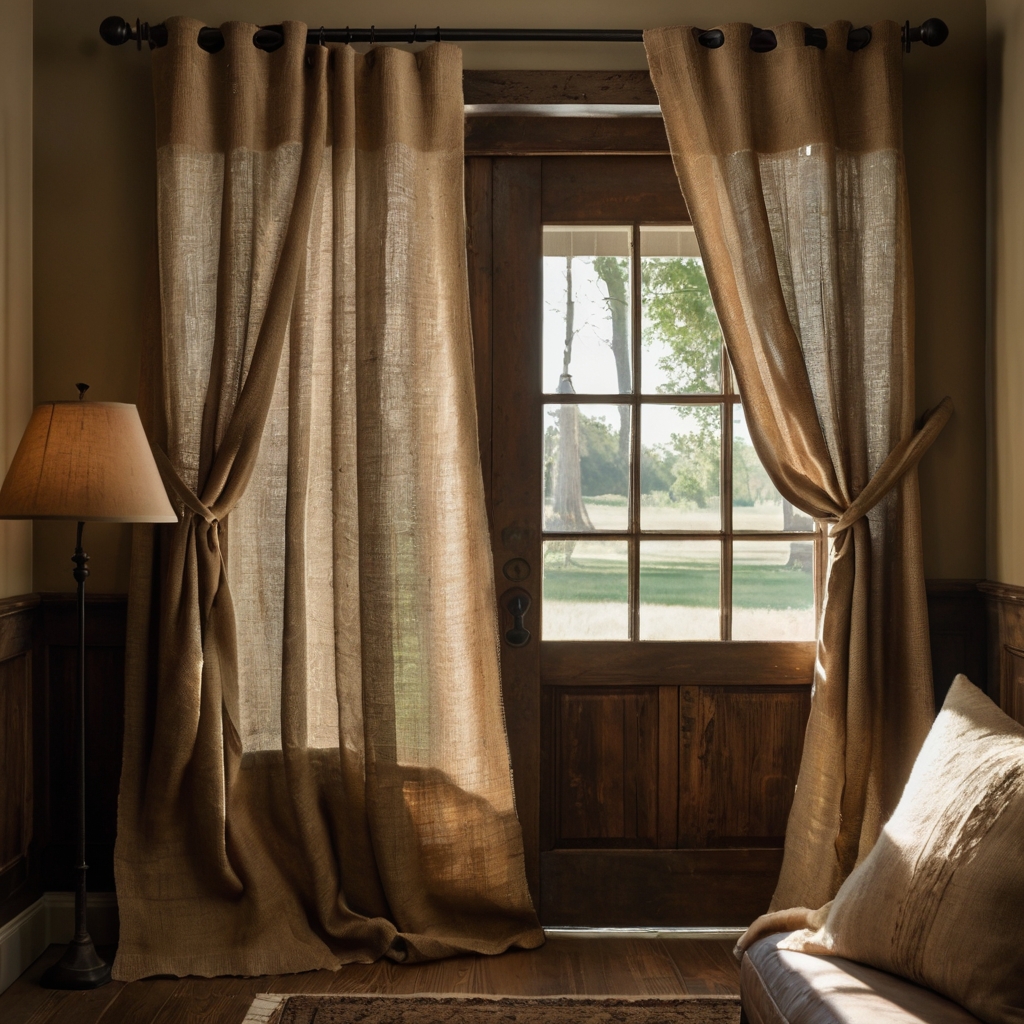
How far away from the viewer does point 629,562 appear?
2.91m

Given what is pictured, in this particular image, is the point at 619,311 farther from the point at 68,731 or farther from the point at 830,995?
the point at 68,731

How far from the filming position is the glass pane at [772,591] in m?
2.90

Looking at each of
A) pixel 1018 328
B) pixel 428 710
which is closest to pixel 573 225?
pixel 1018 328

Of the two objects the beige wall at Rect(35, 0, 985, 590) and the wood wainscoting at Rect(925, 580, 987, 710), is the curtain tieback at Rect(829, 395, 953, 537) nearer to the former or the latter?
the beige wall at Rect(35, 0, 985, 590)

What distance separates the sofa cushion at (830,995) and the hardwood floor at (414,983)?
705 millimetres

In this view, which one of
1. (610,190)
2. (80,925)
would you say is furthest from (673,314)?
(80,925)

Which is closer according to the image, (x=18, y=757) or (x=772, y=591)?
(x=18, y=757)

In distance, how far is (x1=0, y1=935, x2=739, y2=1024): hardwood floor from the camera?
2373mm

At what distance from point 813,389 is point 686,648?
820 millimetres

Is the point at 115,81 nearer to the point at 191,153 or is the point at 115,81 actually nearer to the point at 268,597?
the point at 191,153

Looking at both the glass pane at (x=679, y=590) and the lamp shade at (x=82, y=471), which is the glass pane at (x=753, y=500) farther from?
the lamp shade at (x=82, y=471)

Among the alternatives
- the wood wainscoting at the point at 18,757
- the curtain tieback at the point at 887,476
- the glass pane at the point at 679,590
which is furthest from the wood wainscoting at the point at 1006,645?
the wood wainscoting at the point at 18,757

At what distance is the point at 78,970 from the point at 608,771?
1.49m

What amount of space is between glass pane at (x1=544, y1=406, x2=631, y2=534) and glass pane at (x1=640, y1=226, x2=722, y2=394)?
0.16m
